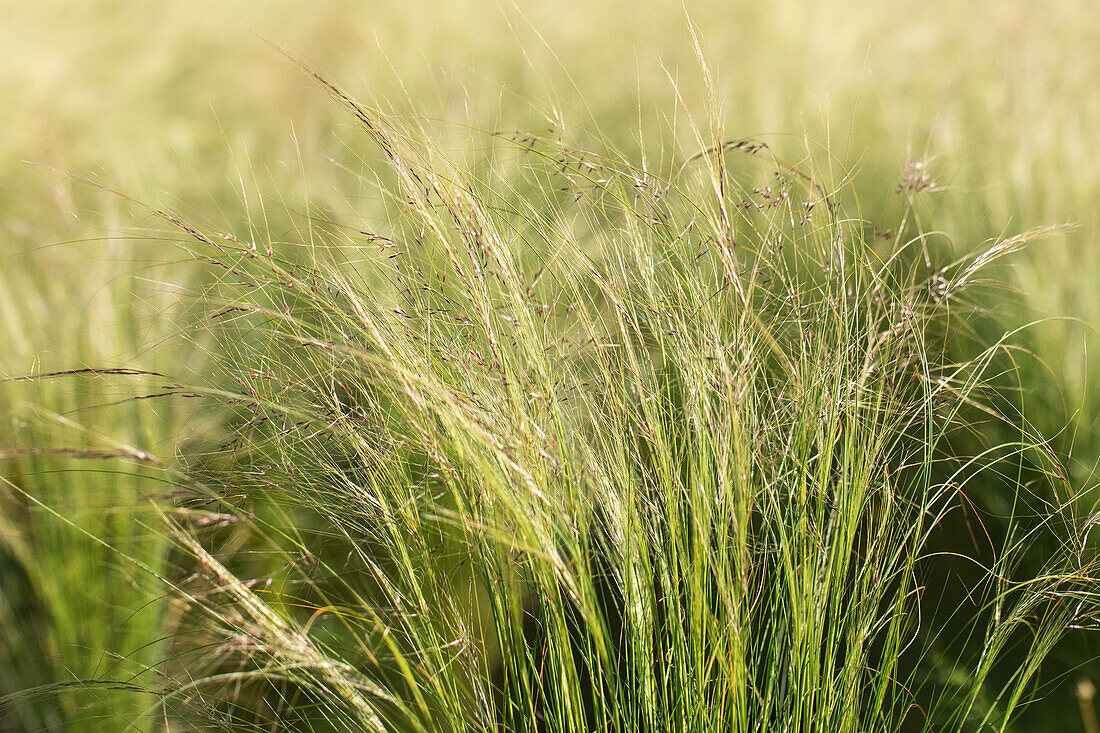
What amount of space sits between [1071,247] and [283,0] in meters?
2.56

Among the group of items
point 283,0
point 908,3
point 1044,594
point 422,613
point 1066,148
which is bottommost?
point 1044,594

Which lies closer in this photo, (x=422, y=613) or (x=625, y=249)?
(x=422, y=613)

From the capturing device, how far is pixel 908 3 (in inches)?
78.8

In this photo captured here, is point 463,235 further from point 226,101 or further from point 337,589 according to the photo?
point 226,101

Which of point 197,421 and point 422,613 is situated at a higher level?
point 197,421

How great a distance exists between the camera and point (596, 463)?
0.82m

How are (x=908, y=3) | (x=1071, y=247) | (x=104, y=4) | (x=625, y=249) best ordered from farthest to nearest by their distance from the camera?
1. (x=104, y=4)
2. (x=908, y=3)
3. (x=1071, y=247)
4. (x=625, y=249)

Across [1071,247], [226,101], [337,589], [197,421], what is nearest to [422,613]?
[337,589]

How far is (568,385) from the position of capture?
2.98ft

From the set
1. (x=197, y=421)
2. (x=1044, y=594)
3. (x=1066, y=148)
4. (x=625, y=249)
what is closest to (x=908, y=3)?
(x=1066, y=148)

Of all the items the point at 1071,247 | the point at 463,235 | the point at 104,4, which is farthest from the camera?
the point at 104,4

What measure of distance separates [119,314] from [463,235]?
2.96 feet

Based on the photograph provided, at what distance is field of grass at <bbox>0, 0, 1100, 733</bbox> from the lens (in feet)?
2.57

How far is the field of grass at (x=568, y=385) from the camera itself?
0.78 metres
